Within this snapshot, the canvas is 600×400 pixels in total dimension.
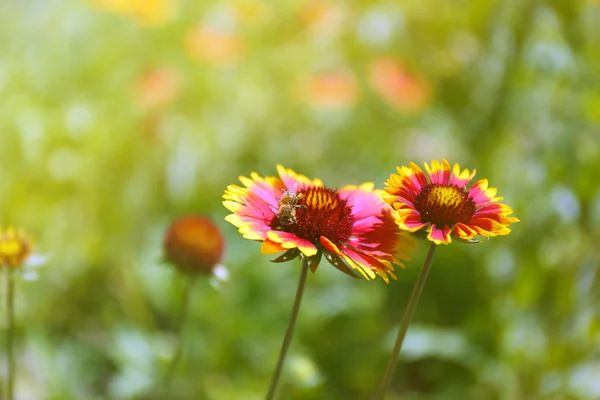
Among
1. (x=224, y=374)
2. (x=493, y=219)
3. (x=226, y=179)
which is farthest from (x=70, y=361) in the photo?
(x=493, y=219)

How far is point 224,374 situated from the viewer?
1.07 meters

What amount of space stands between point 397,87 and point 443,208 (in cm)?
116

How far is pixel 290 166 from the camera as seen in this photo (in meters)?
1.38

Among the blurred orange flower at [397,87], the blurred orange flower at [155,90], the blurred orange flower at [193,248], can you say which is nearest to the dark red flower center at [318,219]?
the blurred orange flower at [193,248]

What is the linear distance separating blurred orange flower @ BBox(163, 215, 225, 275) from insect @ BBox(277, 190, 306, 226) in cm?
22

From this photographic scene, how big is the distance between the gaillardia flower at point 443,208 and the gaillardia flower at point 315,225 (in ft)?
0.08

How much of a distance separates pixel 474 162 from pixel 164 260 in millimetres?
863

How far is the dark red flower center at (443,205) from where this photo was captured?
411 mm

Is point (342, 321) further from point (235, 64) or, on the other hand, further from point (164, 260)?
point (235, 64)

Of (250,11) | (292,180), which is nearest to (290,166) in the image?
(250,11)

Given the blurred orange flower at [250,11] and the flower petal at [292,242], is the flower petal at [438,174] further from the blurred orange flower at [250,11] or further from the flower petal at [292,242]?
the blurred orange flower at [250,11]

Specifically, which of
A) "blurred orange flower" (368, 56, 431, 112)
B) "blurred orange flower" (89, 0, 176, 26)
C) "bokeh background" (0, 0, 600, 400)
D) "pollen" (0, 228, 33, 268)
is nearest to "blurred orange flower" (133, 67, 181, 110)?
"bokeh background" (0, 0, 600, 400)

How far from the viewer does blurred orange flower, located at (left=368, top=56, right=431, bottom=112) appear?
152 cm

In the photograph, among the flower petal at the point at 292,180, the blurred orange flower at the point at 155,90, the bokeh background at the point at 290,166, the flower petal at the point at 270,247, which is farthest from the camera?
the blurred orange flower at the point at 155,90
